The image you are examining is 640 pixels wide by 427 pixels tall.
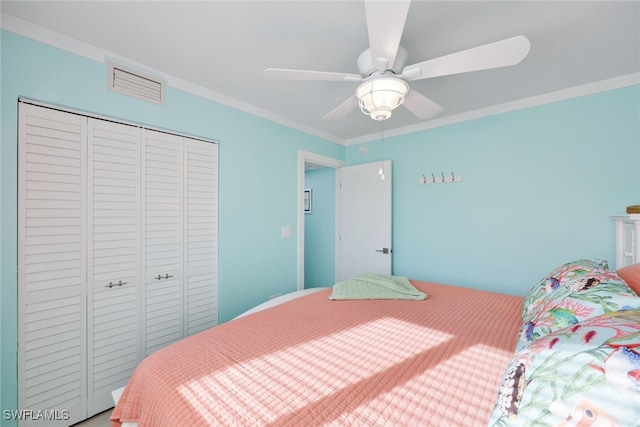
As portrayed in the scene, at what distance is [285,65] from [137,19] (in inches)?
33.2

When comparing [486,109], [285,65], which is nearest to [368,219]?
[486,109]

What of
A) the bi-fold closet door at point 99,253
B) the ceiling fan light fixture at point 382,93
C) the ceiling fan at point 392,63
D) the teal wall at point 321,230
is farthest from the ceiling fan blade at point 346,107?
the teal wall at point 321,230

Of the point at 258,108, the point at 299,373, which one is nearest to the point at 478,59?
the point at 299,373

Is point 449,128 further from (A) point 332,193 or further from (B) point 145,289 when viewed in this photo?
(B) point 145,289

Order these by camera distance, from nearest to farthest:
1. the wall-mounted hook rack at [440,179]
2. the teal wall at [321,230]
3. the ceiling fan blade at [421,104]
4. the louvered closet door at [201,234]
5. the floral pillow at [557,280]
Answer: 1. the floral pillow at [557,280]
2. the ceiling fan blade at [421,104]
3. the louvered closet door at [201,234]
4. the wall-mounted hook rack at [440,179]
5. the teal wall at [321,230]

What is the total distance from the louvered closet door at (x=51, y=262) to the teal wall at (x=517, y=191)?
9.29 ft

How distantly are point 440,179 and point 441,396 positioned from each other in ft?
7.72

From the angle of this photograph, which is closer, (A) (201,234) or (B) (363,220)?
(A) (201,234)

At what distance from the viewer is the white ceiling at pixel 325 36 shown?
4.35ft

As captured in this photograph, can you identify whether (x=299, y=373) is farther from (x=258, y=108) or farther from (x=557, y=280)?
(x=258, y=108)

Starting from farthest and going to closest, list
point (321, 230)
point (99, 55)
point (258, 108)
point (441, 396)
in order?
1. point (321, 230)
2. point (258, 108)
3. point (99, 55)
4. point (441, 396)

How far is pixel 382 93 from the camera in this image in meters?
1.40

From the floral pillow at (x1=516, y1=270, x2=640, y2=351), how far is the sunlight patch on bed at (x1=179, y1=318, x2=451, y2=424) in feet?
1.13

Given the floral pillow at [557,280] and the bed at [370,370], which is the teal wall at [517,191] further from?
the bed at [370,370]
